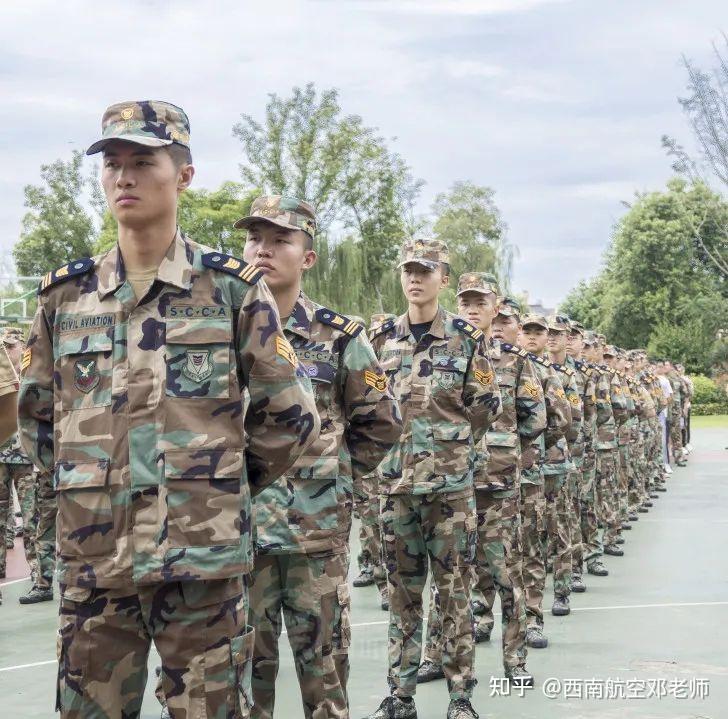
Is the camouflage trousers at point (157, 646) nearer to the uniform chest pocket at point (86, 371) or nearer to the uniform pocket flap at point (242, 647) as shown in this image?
the uniform pocket flap at point (242, 647)

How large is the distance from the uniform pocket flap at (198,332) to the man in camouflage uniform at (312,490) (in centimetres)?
128

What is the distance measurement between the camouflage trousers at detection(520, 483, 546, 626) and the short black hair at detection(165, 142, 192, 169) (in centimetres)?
454

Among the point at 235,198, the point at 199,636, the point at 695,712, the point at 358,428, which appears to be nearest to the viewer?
the point at 199,636

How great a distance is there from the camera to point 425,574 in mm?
5656

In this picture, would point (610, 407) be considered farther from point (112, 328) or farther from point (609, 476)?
point (112, 328)

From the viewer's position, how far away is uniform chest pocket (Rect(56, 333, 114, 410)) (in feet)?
10.00

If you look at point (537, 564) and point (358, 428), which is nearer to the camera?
point (358, 428)

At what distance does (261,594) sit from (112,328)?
4.97ft

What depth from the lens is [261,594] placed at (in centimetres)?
420

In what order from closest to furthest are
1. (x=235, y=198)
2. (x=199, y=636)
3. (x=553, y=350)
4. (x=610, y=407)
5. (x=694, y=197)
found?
(x=199, y=636) < (x=553, y=350) < (x=610, y=407) < (x=235, y=198) < (x=694, y=197)

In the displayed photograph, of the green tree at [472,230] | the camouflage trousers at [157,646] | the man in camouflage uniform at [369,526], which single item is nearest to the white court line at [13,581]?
the man in camouflage uniform at [369,526]

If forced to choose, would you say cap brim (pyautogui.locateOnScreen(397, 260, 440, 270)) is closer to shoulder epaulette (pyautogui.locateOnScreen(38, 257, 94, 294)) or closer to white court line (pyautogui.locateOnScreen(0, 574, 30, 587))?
shoulder epaulette (pyautogui.locateOnScreen(38, 257, 94, 294))

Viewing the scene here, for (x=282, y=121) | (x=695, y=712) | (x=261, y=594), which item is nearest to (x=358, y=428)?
(x=261, y=594)

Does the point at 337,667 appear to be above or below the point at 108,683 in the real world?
below
